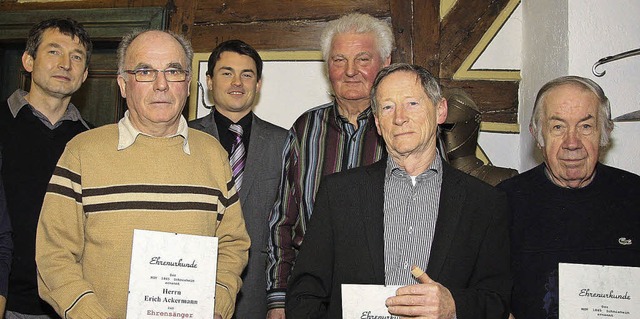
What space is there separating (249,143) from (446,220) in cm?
137

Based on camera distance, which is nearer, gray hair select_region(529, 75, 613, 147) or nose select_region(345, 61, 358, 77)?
gray hair select_region(529, 75, 613, 147)

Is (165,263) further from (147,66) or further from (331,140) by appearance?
(331,140)

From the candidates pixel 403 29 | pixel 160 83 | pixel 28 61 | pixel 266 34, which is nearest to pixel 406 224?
pixel 160 83

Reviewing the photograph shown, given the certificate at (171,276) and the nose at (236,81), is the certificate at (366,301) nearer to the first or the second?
the certificate at (171,276)

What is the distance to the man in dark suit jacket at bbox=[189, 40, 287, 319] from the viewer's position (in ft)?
10.3

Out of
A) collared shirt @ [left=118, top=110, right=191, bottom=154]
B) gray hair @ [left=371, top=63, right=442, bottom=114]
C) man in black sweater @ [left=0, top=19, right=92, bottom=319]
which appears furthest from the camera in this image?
man in black sweater @ [left=0, top=19, right=92, bottom=319]

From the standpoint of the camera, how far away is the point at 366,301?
6.45ft

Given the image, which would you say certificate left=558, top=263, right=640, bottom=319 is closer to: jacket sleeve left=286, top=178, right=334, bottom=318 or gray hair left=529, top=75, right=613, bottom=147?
gray hair left=529, top=75, right=613, bottom=147

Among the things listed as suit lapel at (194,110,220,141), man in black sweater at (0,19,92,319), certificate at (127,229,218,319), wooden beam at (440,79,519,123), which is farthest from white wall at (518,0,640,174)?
man in black sweater at (0,19,92,319)

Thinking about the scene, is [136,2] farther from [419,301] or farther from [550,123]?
[419,301]

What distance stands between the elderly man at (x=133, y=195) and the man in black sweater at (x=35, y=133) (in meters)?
0.51

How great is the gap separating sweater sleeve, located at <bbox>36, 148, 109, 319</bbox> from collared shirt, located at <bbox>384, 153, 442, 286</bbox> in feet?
3.09

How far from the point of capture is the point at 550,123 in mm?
2516

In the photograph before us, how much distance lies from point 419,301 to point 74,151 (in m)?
1.28
